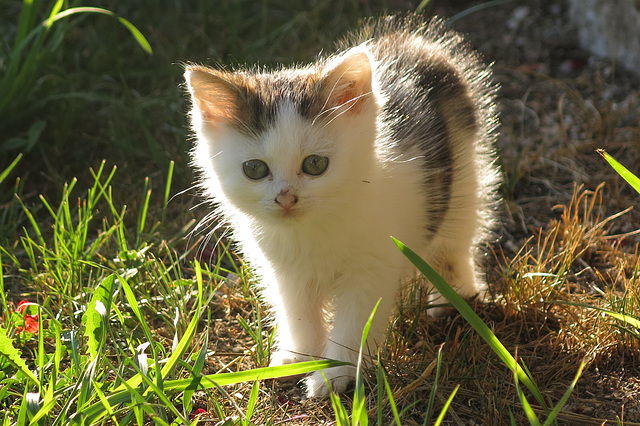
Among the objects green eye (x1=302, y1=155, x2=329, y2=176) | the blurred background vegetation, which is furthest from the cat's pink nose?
the blurred background vegetation

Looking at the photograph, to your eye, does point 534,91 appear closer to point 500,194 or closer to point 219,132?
point 500,194

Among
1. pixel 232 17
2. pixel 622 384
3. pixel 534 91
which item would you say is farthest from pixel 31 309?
pixel 534 91

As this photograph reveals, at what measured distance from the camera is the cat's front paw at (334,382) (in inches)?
91.0

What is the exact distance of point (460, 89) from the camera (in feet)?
9.34

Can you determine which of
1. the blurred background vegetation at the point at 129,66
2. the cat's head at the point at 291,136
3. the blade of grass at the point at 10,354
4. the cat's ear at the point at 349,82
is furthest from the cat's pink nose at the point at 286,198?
the blurred background vegetation at the point at 129,66

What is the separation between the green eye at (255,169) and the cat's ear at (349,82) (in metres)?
0.26

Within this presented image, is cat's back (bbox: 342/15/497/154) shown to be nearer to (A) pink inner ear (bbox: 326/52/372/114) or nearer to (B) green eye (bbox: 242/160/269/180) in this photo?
(A) pink inner ear (bbox: 326/52/372/114)

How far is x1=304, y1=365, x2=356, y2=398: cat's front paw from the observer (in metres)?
2.31

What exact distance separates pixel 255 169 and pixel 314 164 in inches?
7.0

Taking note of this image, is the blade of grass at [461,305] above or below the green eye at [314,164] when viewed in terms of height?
below

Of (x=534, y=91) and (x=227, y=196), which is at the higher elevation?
(x=227, y=196)

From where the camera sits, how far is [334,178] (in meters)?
2.12

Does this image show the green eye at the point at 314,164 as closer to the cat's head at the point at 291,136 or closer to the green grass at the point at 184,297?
the cat's head at the point at 291,136

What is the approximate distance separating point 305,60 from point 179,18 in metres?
1.15
